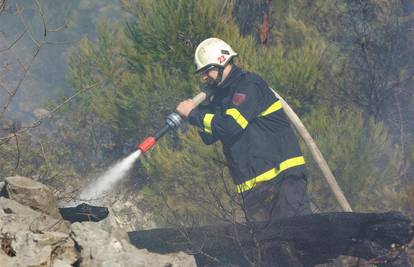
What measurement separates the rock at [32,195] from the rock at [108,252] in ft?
2.48

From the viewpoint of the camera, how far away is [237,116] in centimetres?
541

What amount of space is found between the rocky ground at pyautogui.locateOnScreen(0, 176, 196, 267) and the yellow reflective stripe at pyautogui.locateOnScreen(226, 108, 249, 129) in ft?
5.75

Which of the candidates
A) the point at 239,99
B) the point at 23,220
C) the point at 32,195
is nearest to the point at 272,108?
the point at 239,99

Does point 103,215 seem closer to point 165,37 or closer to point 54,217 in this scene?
point 54,217

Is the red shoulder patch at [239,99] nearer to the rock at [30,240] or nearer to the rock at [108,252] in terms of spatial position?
the rock at [108,252]

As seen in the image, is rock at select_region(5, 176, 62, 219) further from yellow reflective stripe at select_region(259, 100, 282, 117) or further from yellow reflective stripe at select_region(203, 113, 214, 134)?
yellow reflective stripe at select_region(259, 100, 282, 117)

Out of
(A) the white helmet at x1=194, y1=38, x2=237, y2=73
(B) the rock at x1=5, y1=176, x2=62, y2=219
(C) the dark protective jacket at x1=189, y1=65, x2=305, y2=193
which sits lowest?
(C) the dark protective jacket at x1=189, y1=65, x2=305, y2=193

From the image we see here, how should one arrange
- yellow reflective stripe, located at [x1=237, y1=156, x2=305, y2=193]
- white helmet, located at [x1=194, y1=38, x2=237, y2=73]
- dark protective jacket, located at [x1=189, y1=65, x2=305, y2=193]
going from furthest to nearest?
white helmet, located at [x1=194, y1=38, x2=237, y2=73], yellow reflective stripe, located at [x1=237, y1=156, x2=305, y2=193], dark protective jacket, located at [x1=189, y1=65, x2=305, y2=193]

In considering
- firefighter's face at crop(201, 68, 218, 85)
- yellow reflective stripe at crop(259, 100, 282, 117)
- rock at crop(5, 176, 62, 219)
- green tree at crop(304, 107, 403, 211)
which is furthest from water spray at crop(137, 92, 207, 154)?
green tree at crop(304, 107, 403, 211)

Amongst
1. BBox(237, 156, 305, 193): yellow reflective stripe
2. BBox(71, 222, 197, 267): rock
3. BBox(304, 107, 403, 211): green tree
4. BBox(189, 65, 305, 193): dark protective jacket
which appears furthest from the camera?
BBox(304, 107, 403, 211): green tree

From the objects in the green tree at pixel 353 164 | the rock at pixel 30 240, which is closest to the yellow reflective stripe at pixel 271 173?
the green tree at pixel 353 164

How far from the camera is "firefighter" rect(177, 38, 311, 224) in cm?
561

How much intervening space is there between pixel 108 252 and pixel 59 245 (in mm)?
336

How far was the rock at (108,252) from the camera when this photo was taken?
3619 mm
